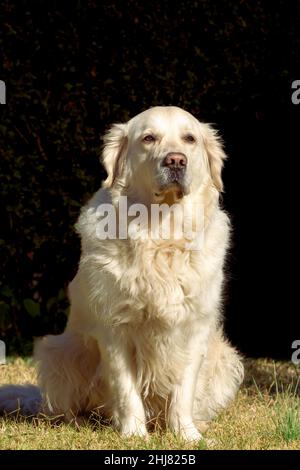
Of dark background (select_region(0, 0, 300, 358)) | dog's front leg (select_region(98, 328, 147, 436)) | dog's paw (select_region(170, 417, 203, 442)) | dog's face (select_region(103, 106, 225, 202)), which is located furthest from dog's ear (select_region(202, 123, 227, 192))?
dark background (select_region(0, 0, 300, 358))

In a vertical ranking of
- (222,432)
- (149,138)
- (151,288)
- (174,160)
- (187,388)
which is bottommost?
(222,432)

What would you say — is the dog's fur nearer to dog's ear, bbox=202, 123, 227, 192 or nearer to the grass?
dog's ear, bbox=202, 123, 227, 192

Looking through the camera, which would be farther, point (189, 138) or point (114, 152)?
point (114, 152)

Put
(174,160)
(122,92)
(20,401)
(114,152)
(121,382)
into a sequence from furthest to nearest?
(122,92), (20,401), (114,152), (121,382), (174,160)

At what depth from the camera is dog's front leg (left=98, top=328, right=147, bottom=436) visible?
13.6 feet

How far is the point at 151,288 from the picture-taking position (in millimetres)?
4117

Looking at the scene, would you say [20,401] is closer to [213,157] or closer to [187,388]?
[187,388]

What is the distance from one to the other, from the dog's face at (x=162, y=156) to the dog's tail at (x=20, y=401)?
1.18m

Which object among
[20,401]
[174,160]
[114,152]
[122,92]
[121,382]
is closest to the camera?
[174,160]

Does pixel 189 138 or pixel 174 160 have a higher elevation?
pixel 189 138

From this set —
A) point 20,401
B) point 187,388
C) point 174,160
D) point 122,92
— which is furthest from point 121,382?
point 122,92

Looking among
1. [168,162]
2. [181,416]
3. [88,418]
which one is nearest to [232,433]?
[181,416]

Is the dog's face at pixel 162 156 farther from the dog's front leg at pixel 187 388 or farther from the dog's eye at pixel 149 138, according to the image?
the dog's front leg at pixel 187 388

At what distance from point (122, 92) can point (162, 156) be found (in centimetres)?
218
